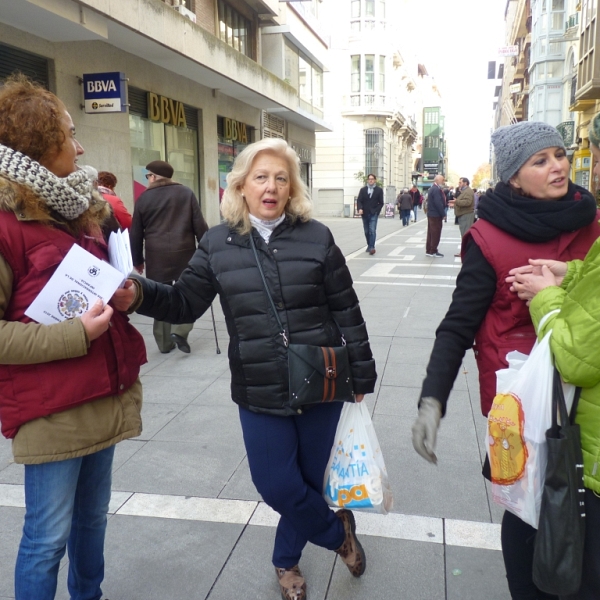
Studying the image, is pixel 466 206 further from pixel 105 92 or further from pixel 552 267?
pixel 552 267

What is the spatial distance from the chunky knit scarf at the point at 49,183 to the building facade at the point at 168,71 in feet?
25.5

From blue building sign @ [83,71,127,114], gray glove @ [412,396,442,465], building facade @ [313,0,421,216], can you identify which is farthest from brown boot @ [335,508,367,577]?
building facade @ [313,0,421,216]

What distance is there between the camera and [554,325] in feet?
5.81

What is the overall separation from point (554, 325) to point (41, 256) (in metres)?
1.53

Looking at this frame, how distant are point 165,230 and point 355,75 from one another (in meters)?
36.3

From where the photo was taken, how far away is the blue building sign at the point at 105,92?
10.8 meters

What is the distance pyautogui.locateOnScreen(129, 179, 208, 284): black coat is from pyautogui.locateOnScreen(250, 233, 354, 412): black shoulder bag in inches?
162

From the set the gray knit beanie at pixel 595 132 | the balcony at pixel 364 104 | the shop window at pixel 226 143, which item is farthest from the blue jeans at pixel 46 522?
the balcony at pixel 364 104

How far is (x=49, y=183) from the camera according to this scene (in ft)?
6.34

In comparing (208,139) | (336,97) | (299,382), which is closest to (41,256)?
(299,382)

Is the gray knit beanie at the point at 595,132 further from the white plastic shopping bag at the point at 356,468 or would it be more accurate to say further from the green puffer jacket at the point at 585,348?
the white plastic shopping bag at the point at 356,468

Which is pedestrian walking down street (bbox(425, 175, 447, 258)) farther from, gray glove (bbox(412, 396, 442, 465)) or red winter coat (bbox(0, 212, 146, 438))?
red winter coat (bbox(0, 212, 146, 438))

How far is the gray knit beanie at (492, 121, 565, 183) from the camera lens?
2.21 metres

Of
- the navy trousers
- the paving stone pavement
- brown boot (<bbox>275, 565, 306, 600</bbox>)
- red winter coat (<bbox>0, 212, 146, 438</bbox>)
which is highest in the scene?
red winter coat (<bbox>0, 212, 146, 438</bbox>)
